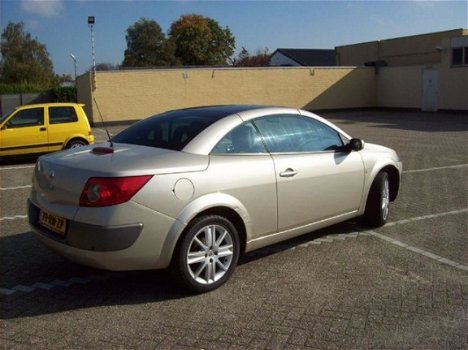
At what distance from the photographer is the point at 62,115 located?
490 inches

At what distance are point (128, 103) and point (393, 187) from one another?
2109 centimetres

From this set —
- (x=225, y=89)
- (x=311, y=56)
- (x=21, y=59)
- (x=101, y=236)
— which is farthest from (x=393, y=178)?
(x=21, y=59)

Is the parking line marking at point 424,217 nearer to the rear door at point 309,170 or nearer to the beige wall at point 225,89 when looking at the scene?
the rear door at point 309,170

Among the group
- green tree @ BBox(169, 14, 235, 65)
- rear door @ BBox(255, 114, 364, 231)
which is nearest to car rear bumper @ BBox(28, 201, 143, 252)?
rear door @ BBox(255, 114, 364, 231)

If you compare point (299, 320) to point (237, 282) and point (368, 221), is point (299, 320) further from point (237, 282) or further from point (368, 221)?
point (368, 221)

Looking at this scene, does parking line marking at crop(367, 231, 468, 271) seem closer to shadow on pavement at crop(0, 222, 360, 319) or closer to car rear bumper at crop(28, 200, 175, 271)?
shadow on pavement at crop(0, 222, 360, 319)

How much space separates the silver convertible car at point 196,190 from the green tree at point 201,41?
200ft

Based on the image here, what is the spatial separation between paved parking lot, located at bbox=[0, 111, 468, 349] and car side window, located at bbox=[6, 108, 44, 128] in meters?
6.49

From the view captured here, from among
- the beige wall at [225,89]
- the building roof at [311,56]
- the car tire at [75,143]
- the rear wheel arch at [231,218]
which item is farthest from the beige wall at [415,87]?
the rear wheel arch at [231,218]

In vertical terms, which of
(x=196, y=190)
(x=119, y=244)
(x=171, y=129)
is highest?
(x=171, y=129)

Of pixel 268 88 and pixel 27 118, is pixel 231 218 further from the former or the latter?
pixel 268 88

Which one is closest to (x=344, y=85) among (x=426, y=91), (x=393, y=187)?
(x=426, y=91)

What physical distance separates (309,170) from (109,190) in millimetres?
1995

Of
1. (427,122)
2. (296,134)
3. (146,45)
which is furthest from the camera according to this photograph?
(146,45)
